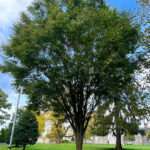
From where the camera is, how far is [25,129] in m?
30.2

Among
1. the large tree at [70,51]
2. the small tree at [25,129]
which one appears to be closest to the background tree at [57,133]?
the small tree at [25,129]

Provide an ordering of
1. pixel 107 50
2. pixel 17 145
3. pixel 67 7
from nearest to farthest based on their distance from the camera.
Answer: pixel 107 50 → pixel 67 7 → pixel 17 145

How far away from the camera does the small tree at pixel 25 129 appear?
2991 cm

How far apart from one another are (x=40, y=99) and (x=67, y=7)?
191 inches

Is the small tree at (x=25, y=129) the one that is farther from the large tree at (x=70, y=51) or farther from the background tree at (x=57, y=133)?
the background tree at (x=57, y=133)

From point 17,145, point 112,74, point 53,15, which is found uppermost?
point 53,15

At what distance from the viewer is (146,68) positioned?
9391 mm

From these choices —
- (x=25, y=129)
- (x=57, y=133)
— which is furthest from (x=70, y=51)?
(x=57, y=133)

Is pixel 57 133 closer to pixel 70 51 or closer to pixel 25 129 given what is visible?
pixel 25 129

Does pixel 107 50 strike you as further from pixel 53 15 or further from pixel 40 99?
pixel 40 99

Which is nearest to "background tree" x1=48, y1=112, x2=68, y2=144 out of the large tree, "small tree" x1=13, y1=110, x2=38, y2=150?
"small tree" x1=13, y1=110, x2=38, y2=150

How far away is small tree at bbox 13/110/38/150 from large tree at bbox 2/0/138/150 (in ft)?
50.2

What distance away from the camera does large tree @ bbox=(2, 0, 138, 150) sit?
13.6 meters

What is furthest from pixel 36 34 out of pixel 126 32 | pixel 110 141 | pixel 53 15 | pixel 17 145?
pixel 110 141
